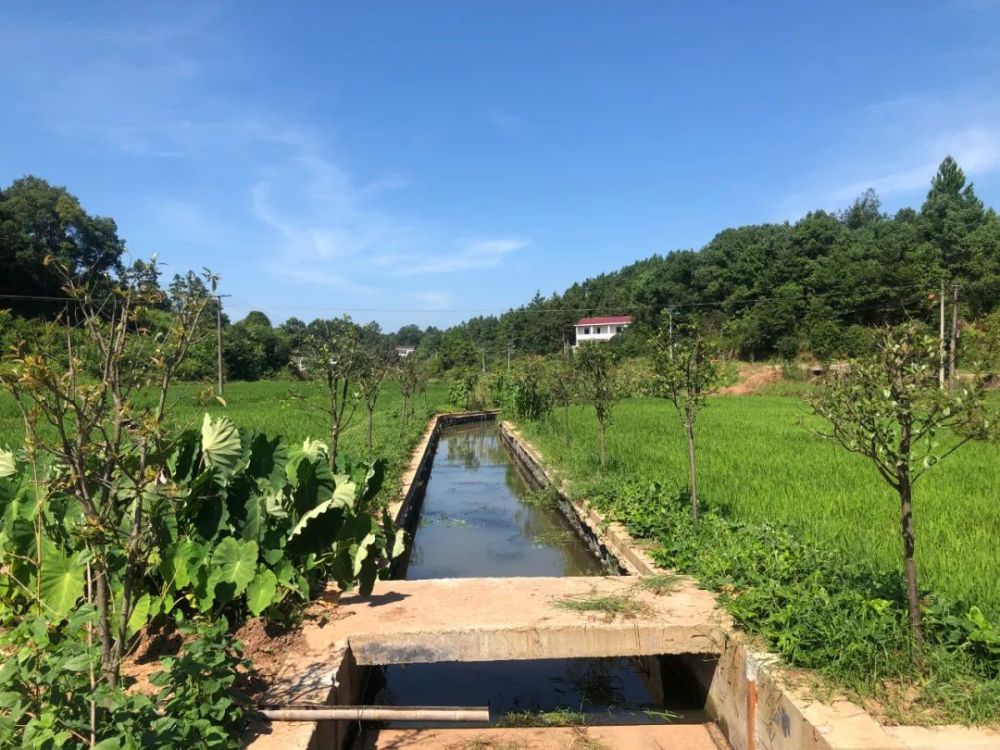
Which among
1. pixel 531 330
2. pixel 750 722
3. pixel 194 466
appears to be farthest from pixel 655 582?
pixel 531 330

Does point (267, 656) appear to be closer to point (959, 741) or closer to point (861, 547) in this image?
point (959, 741)

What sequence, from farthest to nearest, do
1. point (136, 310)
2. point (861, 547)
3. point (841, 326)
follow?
point (841, 326) < point (861, 547) < point (136, 310)

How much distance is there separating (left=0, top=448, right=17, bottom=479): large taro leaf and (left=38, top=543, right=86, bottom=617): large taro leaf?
0.85 metres

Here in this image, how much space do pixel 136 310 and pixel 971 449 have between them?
44.7 feet

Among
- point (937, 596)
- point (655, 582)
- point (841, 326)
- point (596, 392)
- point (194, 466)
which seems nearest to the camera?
point (937, 596)

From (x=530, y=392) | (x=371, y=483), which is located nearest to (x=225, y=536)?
(x=371, y=483)

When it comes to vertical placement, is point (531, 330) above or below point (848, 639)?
above

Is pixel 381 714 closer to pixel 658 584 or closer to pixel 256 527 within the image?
pixel 256 527

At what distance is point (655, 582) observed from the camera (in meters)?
5.06

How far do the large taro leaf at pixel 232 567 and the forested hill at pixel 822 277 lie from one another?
79.8 ft

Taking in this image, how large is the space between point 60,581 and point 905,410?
499 cm

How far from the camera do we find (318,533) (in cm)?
487

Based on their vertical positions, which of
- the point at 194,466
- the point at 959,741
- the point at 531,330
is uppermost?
the point at 531,330

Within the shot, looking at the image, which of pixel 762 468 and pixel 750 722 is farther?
pixel 762 468
